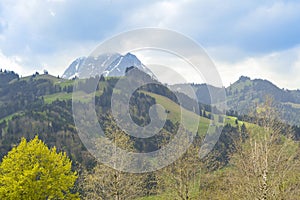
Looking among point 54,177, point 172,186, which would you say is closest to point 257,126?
point 172,186

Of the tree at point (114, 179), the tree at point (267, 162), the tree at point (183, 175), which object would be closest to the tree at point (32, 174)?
the tree at point (114, 179)

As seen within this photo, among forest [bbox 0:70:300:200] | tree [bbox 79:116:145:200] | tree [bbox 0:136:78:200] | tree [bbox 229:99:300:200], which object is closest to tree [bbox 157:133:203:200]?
forest [bbox 0:70:300:200]

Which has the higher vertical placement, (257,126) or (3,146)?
(3,146)

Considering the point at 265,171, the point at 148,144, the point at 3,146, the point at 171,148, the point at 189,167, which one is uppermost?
the point at 3,146

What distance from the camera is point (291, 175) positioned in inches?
1128

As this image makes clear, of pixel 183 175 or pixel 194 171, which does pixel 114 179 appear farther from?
pixel 194 171

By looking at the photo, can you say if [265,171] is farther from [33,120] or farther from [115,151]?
[33,120]

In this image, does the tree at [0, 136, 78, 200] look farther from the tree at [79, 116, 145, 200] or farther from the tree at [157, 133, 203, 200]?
the tree at [157, 133, 203, 200]

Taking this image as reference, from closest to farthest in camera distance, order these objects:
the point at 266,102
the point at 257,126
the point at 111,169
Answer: the point at 266,102 < the point at 257,126 < the point at 111,169

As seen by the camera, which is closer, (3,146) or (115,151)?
(115,151)

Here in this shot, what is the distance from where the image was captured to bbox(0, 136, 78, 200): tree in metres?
36.4

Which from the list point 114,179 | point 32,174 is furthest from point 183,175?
point 32,174

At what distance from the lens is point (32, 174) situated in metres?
36.9

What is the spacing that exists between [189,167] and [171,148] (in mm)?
2456
